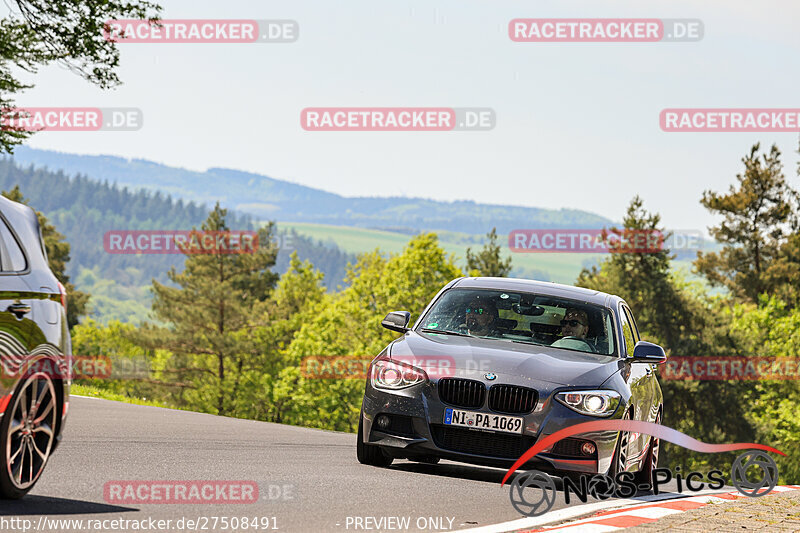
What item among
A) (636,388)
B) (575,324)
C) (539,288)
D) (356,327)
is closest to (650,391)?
(636,388)

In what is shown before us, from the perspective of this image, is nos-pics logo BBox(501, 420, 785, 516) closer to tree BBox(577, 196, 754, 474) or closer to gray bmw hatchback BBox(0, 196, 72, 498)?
gray bmw hatchback BBox(0, 196, 72, 498)

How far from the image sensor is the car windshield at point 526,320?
33.8 feet

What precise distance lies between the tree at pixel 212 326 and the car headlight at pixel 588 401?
204 feet

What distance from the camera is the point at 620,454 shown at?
9.48 metres

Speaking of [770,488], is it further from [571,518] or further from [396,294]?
[396,294]

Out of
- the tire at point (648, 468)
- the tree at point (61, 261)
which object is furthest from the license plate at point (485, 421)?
the tree at point (61, 261)

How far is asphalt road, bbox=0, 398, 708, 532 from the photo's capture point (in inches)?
274

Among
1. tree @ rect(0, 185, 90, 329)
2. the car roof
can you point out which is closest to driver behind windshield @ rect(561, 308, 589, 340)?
the car roof

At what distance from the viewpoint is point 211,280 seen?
72.5m

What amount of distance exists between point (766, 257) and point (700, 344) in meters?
15.3

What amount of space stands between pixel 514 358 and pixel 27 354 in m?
4.31

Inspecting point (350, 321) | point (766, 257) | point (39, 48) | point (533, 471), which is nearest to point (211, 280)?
point (350, 321)

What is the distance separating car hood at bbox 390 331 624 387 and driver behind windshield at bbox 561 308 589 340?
396 mm

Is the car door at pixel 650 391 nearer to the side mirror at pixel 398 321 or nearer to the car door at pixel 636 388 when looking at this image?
the car door at pixel 636 388
